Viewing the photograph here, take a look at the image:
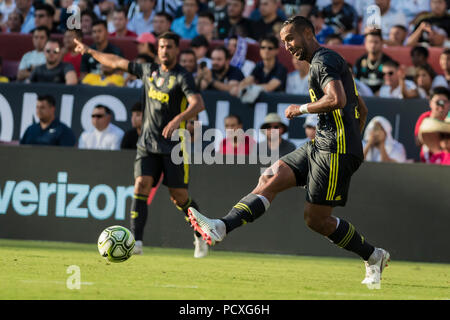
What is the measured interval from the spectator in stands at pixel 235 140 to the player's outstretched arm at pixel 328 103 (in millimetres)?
5204

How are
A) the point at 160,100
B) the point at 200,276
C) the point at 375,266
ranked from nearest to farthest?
the point at 375,266, the point at 200,276, the point at 160,100

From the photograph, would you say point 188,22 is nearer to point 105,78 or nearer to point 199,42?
point 199,42

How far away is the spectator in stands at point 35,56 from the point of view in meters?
14.6

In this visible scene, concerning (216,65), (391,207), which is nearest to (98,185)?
(216,65)

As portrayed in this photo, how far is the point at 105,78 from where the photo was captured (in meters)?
14.0

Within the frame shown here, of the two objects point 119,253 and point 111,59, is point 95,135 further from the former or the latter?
point 119,253

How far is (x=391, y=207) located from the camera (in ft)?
38.4

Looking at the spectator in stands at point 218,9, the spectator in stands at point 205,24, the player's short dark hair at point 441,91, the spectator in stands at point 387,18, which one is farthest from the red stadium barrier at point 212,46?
the player's short dark hair at point 441,91

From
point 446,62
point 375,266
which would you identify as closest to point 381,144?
point 446,62

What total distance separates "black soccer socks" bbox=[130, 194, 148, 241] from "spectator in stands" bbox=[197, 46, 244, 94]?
3764 millimetres

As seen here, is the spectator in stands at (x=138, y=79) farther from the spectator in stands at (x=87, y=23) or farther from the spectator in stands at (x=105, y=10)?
the spectator in stands at (x=105, y=10)

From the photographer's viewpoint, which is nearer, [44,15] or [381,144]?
[381,144]

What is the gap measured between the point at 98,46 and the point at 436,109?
19.7 feet
